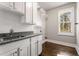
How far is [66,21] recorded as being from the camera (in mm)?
4742

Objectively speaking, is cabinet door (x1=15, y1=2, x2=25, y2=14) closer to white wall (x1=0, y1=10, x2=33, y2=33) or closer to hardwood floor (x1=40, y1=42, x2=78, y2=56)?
white wall (x1=0, y1=10, x2=33, y2=33)

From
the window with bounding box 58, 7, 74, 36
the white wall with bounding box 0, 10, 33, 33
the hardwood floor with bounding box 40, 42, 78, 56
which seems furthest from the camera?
the window with bounding box 58, 7, 74, 36

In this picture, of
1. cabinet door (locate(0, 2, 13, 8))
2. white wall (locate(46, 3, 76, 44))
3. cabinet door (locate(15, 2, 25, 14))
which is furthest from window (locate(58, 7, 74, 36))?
cabinet door (locate(0, 2, 13, 8))

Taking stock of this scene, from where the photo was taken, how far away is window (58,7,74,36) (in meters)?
4.43

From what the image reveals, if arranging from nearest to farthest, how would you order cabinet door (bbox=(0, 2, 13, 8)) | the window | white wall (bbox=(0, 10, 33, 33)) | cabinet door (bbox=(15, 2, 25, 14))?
cabinet door (bbox=(0, 2, 13, 8)), white wall (bbox=(0, 10, 33, 33)), cabinet door (bbox=(15, 2, 25, 14)), the window

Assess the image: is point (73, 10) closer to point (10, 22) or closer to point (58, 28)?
point (58, 28)

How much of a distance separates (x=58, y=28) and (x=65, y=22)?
559mm

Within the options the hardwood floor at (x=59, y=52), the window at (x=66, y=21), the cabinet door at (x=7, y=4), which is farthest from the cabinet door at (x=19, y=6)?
the window at (x=66, y=21)

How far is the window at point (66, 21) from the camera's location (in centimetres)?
443

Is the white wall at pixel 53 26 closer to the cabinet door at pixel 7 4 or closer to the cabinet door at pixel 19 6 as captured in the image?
the cabinet door at pixel 19 6

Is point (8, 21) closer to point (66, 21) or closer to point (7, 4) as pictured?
point (7, 4)

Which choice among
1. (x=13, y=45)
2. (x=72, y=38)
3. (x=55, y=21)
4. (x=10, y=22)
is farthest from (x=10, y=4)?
(x=55, y=21)

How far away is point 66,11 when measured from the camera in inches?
185

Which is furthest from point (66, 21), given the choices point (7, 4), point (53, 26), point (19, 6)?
point (7, 4)
